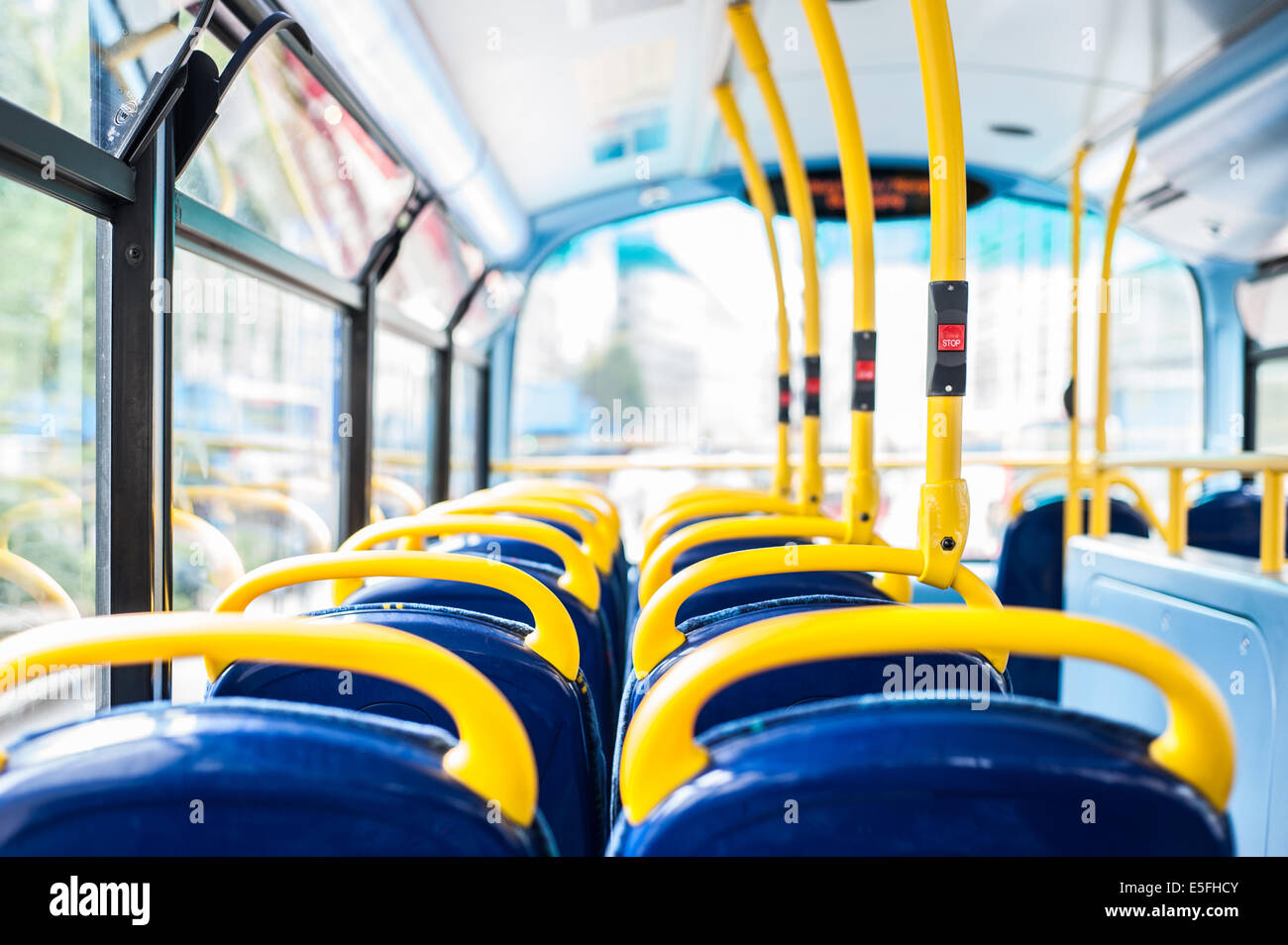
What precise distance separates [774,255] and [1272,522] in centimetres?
224

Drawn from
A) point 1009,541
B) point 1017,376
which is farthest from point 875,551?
point 1017,376

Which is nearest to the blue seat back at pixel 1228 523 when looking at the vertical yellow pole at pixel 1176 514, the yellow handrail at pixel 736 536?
the vertical yellow pole at pixel 1176 514

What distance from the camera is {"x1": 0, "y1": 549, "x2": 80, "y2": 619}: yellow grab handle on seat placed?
1775 mm

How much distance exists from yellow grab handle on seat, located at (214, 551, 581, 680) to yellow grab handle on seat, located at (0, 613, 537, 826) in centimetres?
42

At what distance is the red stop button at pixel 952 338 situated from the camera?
1.57 metres

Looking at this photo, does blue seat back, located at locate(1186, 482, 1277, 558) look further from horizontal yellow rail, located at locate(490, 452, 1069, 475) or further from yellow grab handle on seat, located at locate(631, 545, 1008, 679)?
yellow grab handle on seat, located at locate(631, 545, 1008, 679)

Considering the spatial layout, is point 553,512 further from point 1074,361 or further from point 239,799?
point 1074,361

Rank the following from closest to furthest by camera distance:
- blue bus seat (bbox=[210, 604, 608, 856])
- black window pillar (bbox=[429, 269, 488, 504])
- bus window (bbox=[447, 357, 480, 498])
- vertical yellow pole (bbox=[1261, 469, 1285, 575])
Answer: blue bus seat (bbox=[210, 604, 608, 856]) < vertical yellow pole (bbox=[1261, 469, 1285, 575]) < black window pillar (bbox=[429, 269, 488, 504]) < bus window (bbox=[447, 357, 480, 498])

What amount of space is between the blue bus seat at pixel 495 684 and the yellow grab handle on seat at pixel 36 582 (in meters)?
1.02

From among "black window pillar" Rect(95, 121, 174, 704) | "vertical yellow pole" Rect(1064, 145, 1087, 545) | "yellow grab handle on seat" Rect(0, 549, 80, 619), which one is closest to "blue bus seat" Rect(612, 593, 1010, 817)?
"black window pillar" Rect(95, 121, 174, 704)

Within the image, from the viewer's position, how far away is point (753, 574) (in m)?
1.39

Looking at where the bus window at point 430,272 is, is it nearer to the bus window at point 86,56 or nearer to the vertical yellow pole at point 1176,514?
the bus window at point 86,56
